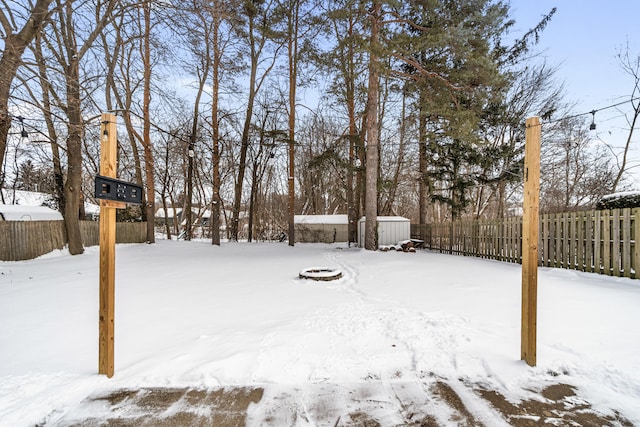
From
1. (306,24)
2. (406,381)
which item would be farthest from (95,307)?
(306,24)

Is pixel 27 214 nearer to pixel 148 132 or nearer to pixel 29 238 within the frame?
pixel 29 238

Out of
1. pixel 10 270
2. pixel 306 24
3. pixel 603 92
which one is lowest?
pixel 10 270

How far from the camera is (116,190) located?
237cm

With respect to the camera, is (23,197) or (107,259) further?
(23,197)

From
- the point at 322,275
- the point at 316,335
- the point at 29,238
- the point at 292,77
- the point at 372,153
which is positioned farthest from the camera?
the point at 292,77

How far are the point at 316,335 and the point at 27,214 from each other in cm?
1328

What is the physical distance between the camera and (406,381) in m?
2.27

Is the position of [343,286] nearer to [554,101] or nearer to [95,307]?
[95,307]

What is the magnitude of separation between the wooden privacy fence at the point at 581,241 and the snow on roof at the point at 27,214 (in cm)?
1501

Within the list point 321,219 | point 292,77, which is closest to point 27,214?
point 292,77

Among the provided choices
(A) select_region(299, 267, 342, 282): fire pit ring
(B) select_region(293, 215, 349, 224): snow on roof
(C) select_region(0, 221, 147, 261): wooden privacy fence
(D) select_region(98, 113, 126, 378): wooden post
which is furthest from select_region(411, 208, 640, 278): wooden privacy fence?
(C) select_region(0, 221, 147, 261): wooden privacy fence

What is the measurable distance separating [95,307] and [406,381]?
4252 mm

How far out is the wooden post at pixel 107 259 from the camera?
7.66ft

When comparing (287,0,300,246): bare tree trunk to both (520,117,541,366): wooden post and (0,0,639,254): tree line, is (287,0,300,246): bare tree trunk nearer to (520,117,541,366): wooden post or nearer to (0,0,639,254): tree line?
(0,0,639,254): tree line
